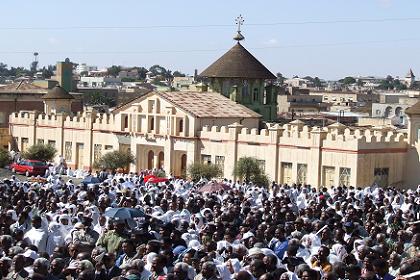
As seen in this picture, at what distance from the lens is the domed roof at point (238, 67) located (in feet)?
191

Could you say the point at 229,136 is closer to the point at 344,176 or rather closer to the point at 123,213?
the point at 344,176

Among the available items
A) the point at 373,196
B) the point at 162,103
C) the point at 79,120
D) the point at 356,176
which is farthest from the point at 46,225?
the point at 79,120

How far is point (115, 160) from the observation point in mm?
50375

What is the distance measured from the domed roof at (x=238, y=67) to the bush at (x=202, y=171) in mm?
12642

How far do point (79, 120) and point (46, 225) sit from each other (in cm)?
A: 4096

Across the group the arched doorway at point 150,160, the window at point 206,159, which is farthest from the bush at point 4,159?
the window at point 206,159

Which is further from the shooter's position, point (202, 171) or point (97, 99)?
point (97, 99)

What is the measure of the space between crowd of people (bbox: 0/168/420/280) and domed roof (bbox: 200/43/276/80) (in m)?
33.4

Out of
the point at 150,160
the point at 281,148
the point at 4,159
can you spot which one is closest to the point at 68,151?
the point at 4,159

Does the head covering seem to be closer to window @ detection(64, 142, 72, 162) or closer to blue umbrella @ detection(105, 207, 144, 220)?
blue umbrella @ detection(105, 207, 144, 220)

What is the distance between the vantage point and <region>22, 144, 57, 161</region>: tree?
53219 mm

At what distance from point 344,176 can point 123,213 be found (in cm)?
2531

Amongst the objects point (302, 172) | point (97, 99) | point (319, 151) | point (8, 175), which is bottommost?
point (8, 175)

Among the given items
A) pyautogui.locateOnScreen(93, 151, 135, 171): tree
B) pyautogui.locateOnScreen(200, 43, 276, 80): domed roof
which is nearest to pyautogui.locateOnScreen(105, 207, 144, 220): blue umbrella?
pyautogui.locateOnScreen(93, 151, 135, 171): tree
